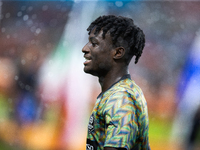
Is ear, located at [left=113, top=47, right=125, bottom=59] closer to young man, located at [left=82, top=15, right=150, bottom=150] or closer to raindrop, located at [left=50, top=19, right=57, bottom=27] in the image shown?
young man, located at [left=82, top=15, right=150, bottom=150]

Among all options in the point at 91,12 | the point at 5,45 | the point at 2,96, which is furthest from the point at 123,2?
the point at 2,96

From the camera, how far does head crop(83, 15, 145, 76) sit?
1466mm

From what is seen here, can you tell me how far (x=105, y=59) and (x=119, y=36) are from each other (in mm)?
141

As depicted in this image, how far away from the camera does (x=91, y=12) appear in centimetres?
363

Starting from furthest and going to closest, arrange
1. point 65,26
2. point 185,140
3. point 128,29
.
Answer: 1. point 65,26
2. point 185,140
3. point 128,29

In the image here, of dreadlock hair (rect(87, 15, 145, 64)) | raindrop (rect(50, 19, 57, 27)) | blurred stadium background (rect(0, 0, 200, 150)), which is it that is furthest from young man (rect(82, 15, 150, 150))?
raindrop (rect(50, 19, 57, 27))

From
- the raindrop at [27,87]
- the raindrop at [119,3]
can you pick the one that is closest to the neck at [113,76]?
the raindrop at [119,3]

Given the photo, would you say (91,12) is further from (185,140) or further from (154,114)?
(185,140)

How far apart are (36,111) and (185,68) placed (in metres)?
1.96

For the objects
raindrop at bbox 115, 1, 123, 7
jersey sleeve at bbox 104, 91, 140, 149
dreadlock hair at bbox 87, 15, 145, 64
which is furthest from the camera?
raindrop at bbox 115, 1, 123, 7

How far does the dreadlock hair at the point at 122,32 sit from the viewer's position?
1465mm

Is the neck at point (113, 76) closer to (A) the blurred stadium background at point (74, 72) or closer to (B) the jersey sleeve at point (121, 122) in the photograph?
(B) the jersey sleeve at point (121, 122)

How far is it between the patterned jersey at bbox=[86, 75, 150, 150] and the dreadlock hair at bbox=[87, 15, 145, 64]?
0.56 ft

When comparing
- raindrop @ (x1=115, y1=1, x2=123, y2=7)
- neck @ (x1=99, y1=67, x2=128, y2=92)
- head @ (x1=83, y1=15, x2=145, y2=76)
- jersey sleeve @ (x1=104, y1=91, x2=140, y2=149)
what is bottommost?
jersey sleeve @ (x1=104, y1=91, x2=140, y2=149)
